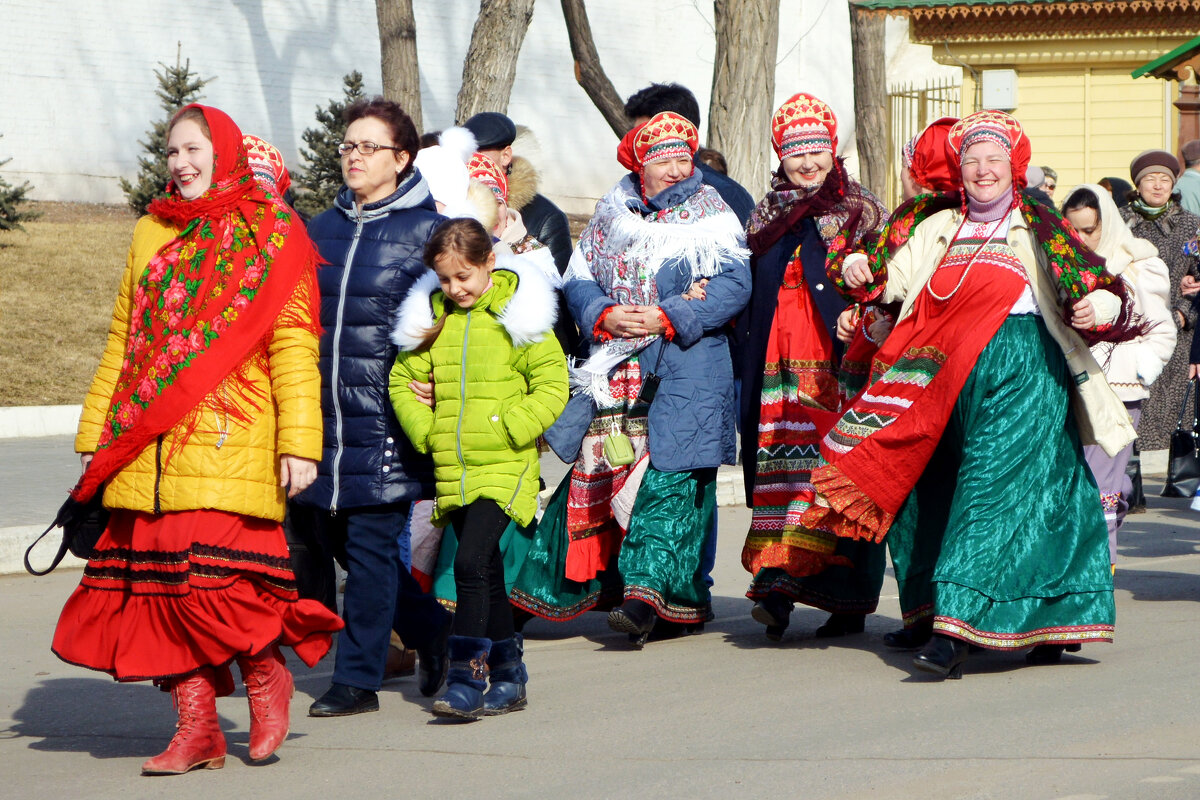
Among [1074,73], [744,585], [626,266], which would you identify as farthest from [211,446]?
[1074,73]

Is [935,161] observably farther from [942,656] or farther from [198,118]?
[198,118]

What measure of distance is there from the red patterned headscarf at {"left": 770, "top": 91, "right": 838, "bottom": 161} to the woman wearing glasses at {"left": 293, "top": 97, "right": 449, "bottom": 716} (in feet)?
5.63

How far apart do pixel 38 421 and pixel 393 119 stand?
917 cm

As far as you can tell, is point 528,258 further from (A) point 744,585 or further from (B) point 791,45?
(B) point 791,45

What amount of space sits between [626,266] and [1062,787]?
301 cm

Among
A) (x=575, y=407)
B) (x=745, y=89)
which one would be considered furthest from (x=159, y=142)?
(x=575, y=407)

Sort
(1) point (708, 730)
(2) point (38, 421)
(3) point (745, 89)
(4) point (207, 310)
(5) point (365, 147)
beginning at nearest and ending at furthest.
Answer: (4) point (207, 310) → (1) point (708, 730) → (5) point (365, 147) → (3) point (745, 89) → (2) point (38, 421)

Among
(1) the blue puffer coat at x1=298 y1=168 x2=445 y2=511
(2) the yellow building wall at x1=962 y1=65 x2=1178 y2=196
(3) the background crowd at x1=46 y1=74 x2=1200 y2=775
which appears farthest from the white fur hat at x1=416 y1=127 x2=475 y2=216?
(2) the yellow building wall at x1=962 y1=65 x2=1178 y2=196

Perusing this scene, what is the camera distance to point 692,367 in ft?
21.0

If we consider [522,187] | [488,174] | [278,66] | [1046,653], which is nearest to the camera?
[1046,653]

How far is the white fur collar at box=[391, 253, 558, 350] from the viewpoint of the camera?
5156mm

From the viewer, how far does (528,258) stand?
233 inches

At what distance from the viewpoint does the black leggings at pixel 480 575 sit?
5.06 metres

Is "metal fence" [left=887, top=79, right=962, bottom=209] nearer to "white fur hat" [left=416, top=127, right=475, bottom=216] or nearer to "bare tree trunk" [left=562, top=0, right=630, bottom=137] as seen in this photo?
"bare tree trunk" [left=562, top=0, right=630, bottom=137]
